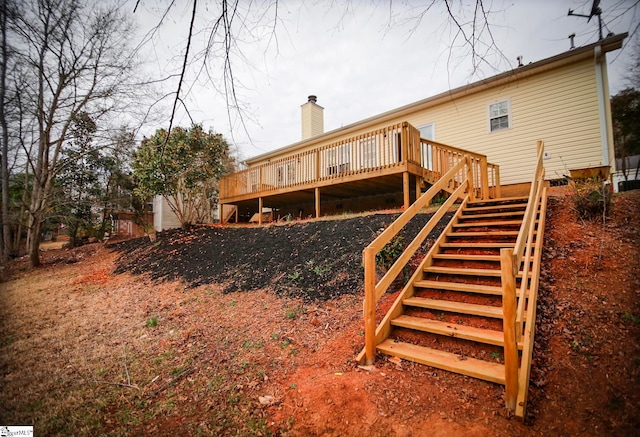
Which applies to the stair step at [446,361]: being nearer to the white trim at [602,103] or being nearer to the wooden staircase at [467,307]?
the wooden staircase at [467,307]

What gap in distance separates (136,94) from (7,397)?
28.9 feet

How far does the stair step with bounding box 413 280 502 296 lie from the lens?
11.6 ft

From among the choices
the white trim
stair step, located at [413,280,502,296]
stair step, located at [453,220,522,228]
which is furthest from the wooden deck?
stair step, located at [413,280,502,296]

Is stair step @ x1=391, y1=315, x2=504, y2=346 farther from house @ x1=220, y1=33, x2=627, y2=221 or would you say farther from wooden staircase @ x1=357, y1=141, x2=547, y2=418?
house @ x1=220, y1=33, x2=627, y2=221

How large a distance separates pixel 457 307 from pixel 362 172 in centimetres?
535

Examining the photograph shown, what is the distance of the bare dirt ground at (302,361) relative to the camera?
238 cm

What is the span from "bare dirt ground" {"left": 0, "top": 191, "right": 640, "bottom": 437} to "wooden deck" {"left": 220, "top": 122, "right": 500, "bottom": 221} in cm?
261

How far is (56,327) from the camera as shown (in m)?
5.15

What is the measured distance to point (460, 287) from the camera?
380cm

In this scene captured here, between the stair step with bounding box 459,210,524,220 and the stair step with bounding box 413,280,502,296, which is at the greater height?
the stair step with bounding box 459,210,524,220

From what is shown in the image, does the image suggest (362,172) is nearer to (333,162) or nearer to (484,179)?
(333,162)

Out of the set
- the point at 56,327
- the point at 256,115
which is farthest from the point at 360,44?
the point at 56,327

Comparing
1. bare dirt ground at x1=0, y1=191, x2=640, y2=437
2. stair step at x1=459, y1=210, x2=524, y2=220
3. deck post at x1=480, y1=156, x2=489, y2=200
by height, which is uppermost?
deck post at x1=480, y1=156, x2=489, y2=200

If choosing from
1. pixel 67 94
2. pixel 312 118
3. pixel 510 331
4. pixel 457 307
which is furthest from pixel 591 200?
pixel 67 94
